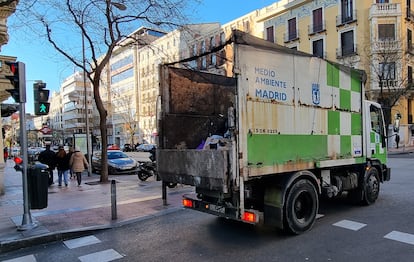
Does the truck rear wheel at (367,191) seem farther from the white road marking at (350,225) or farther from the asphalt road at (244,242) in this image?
the white road marking at (350,225)

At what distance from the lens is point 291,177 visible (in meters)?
5.85

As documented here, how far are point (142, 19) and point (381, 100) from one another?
89.5 feet

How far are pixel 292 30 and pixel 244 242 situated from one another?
3920cm

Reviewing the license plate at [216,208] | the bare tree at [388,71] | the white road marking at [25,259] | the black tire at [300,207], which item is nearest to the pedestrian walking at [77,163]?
the white road marking at [25,259]

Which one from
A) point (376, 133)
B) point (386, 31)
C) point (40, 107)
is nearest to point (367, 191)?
point (376, 133)

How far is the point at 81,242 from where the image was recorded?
623 cm

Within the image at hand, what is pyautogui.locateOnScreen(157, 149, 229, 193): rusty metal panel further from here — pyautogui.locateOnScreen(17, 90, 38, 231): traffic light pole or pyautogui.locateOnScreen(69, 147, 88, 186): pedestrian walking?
pyautogui.locateOnScreen(69, 147, 88, 186): pedestrian walking

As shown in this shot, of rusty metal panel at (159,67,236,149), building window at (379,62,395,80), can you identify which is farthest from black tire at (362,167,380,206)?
building window at (379,62,395,80)

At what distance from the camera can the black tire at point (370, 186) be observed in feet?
26.2

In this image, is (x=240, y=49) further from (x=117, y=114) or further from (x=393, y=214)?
(x=117, y=114)

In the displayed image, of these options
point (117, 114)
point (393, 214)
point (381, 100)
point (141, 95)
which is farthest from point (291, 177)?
point (117, 114)

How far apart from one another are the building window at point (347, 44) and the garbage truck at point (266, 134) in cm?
3077

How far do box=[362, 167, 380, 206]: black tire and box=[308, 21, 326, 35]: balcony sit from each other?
32865 mm

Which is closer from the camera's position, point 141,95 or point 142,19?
point 142,19
